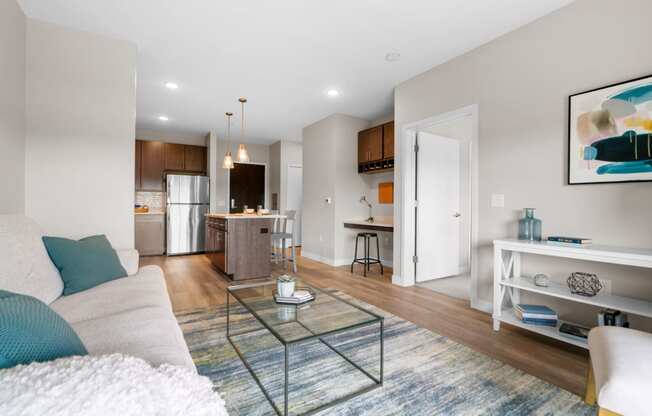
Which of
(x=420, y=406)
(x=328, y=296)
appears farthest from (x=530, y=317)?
(x=328, y=296)

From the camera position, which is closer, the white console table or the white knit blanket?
the white knit blanket

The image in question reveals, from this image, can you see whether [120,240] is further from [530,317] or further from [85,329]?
[530,317]

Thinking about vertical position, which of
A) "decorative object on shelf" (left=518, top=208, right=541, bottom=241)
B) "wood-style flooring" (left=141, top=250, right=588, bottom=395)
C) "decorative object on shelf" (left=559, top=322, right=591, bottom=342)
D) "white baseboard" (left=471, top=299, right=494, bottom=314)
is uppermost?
"decorative object on shelf" (left=518, top=208, right=541, bottom=241)

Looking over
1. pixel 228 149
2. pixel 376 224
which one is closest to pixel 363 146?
pixel 376 224

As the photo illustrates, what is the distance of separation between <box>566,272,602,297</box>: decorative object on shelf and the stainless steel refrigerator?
19.8 feet

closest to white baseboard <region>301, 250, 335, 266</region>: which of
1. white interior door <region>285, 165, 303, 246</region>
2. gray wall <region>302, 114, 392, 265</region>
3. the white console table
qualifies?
gray wall <region>302, 114, 392, 265</region>

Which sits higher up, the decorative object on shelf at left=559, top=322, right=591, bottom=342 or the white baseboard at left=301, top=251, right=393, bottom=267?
the decorative object on shelf at left=559, top=322, right=591, bottom=342

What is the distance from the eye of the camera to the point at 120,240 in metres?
2.87

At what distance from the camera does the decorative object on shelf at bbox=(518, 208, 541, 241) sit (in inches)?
95.0

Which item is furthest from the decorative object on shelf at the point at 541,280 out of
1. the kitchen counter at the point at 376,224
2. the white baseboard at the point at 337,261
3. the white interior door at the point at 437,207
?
the white baseboard at the point at 337,261

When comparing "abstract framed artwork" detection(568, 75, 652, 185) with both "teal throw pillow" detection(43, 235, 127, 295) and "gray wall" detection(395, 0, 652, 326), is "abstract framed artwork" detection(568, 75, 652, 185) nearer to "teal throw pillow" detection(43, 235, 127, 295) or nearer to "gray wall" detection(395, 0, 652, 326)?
"gray wall" detection(395, 0, 652, 326)

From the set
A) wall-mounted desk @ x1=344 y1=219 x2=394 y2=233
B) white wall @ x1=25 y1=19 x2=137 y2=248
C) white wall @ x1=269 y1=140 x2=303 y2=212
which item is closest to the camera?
white wall @ x1=25 y1=19 x2=137 y2=248

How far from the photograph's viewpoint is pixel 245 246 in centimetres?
407

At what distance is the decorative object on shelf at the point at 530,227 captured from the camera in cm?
241
